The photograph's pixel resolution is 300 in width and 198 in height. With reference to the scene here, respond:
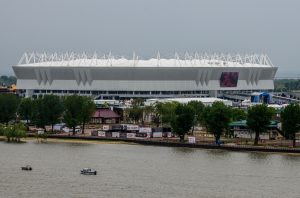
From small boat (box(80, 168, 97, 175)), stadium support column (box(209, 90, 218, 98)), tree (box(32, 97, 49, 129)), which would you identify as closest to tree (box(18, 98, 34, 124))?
tree (box(32, 97, 49, 129))

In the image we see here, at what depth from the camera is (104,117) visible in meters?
39.4

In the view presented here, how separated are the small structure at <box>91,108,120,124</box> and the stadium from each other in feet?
45.4

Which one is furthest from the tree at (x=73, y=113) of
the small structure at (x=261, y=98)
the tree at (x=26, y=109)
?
the small structure at (x=261, y=98)

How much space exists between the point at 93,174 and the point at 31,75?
3650 centimetres

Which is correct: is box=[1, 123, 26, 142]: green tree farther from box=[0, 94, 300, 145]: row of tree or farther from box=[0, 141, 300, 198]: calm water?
box=[0, 94, 300, 145]: row of tree

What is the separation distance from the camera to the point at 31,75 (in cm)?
5644

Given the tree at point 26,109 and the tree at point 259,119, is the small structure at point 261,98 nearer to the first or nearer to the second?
the tree at point 26,109

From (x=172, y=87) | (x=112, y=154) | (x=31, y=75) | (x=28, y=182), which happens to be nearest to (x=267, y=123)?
(x=112, y=154)

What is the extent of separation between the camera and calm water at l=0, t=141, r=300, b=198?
18406 millimetres

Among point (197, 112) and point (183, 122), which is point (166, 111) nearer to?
point (197, 112)

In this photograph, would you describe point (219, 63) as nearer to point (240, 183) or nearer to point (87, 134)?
point (87, 134)

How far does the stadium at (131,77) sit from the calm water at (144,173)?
26340mm

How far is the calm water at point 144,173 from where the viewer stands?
18.4m

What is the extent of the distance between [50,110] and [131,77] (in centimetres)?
2122
